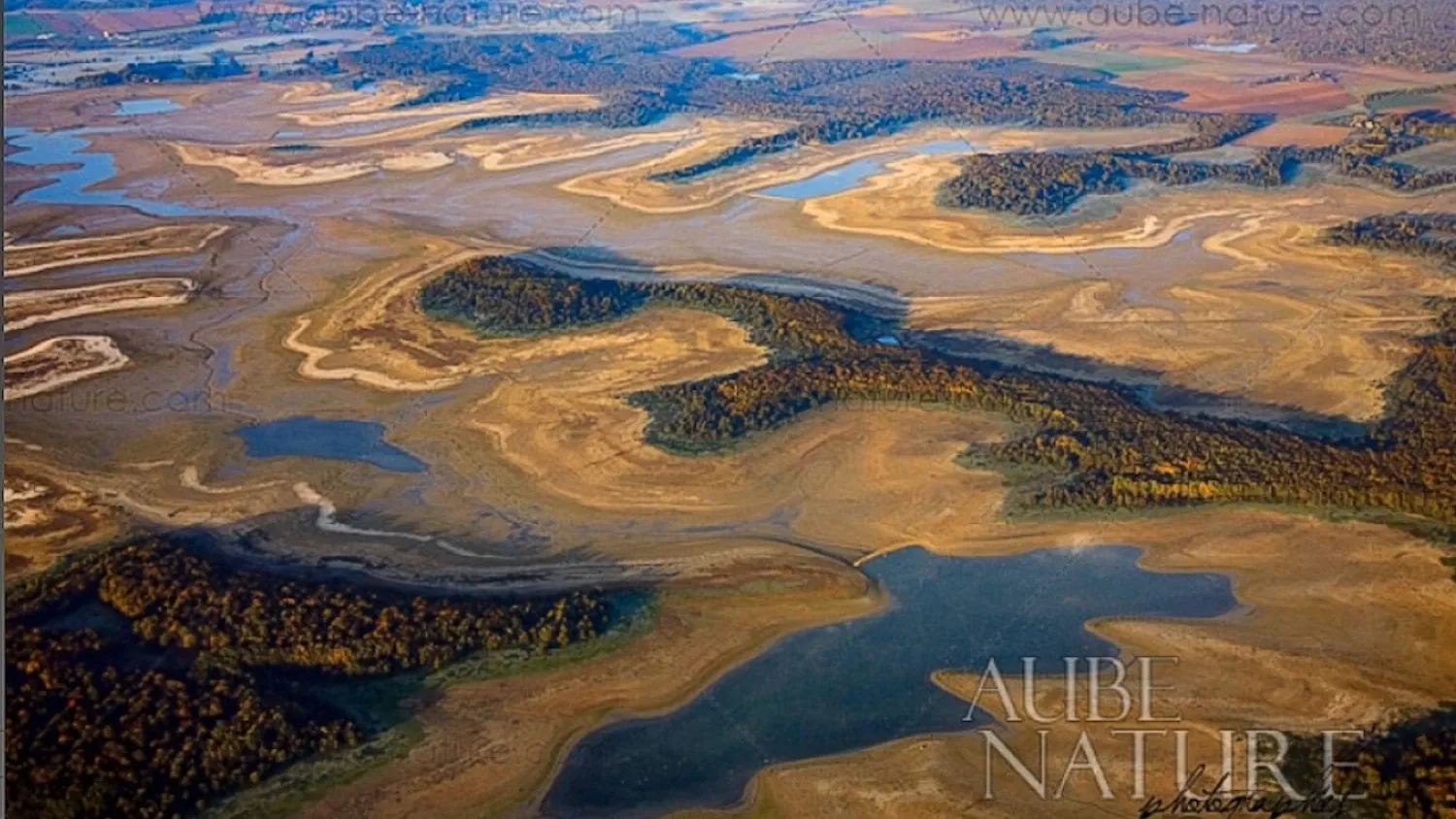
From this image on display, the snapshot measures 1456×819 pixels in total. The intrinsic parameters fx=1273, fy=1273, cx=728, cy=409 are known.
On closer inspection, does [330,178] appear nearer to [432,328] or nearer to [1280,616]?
[432,328]

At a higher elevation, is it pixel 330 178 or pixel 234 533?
pixel 330 178

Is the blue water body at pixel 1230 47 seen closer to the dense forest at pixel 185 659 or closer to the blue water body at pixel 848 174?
the blue water body at pixel 848 174

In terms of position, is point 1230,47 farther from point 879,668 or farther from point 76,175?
point 879,668

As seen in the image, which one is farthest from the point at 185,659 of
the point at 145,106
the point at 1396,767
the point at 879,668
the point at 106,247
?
the point at 145,106

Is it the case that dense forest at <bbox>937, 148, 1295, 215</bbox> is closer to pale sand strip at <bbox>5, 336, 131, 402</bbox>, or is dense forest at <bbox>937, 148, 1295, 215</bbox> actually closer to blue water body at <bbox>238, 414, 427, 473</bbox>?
blue water body at <bbox>238, 414, 427, 473</bbox>

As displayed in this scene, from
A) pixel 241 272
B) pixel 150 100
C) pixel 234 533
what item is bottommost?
pixel 234 533

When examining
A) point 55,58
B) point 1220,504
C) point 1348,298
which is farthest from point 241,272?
point 55,58
